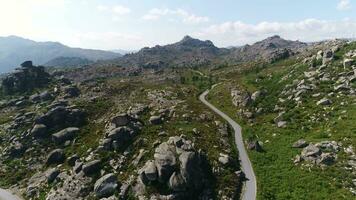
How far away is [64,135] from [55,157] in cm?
1075

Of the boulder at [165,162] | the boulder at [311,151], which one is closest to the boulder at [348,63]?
the boulder at [311,151]

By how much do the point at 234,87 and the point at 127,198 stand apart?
3516 inches

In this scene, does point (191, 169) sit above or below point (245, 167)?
above

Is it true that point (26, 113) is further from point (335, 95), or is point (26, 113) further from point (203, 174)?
point (335, 95)

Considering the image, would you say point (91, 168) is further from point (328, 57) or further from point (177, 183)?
point (328, 57)

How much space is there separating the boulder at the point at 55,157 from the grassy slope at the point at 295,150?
48.9 m

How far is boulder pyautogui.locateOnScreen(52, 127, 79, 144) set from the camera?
105125 mm

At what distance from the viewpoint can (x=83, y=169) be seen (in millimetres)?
84188

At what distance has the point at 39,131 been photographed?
11106cm

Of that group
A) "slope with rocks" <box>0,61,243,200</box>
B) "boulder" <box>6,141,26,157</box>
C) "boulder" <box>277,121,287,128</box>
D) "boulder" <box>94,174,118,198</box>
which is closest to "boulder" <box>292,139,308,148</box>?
"boulder" <box>277,121,287,128</box>

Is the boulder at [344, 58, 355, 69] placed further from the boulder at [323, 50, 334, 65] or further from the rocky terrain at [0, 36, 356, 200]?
the boulder at [323, 50, 334, 65]

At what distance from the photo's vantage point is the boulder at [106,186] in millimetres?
75875

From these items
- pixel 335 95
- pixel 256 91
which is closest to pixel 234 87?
pixel 256 91

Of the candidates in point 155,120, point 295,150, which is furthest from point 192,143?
point 295,150
